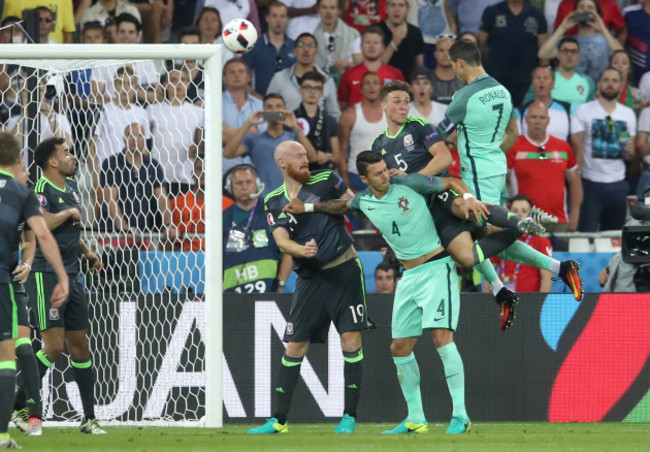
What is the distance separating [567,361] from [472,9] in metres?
5.66

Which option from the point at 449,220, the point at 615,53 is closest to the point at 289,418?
the point at 449,220

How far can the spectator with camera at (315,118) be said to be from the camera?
43.0 ft

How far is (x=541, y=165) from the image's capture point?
512 inches

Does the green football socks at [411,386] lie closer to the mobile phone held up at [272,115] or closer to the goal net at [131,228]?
the goal net at [131,228]

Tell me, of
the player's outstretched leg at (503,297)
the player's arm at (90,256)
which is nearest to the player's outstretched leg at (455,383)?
the player's outstretched leg at (503,297)

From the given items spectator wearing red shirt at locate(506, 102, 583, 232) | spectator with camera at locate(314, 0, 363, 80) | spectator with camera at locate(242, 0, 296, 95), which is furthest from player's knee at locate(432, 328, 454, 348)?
spectator with camera at locate(314, 0, 363, 80)

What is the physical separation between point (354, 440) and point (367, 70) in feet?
21.2

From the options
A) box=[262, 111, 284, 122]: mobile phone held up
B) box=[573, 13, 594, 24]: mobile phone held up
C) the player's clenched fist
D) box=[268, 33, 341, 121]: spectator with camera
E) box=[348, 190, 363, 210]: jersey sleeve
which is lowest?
the player's clenched fist

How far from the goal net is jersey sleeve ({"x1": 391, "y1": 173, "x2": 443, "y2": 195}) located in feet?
6.89

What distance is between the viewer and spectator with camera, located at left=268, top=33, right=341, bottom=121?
44.3 ft

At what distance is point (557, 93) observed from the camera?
14016mm

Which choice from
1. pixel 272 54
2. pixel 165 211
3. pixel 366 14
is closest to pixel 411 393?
pixel 165 211

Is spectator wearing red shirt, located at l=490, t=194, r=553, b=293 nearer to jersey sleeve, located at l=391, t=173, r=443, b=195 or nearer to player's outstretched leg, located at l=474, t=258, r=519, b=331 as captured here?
player's outstretched leg, located at l=474, t=258, r=519, b=331

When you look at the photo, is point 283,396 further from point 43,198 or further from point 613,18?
point 613,18
